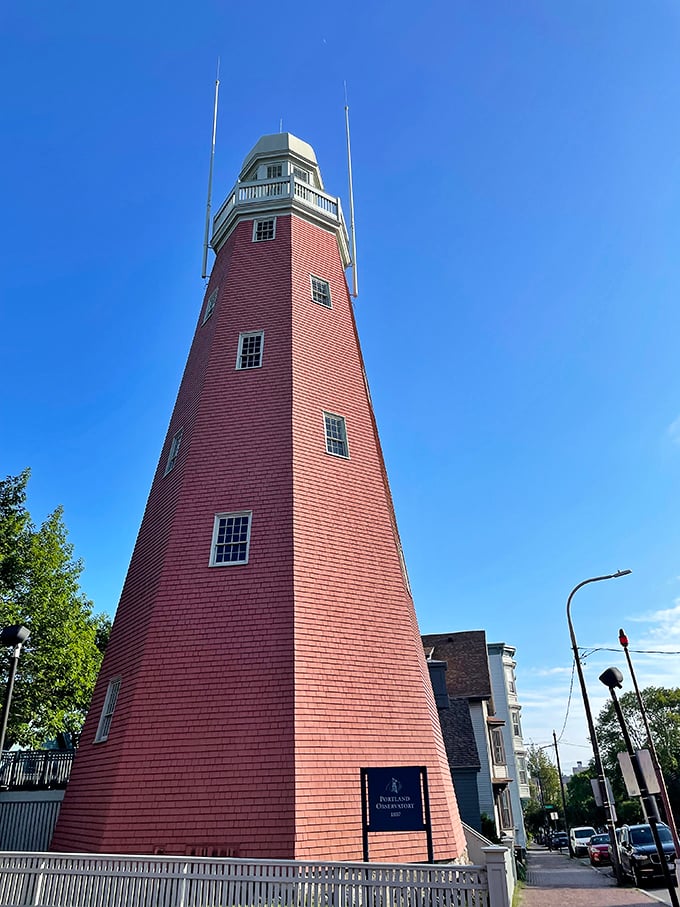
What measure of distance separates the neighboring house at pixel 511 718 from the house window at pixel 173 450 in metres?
39.3

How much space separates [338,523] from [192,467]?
402 centimetres

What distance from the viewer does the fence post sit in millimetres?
8602

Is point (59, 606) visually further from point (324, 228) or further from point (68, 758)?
point (324, 228)

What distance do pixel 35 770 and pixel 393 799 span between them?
1390cm

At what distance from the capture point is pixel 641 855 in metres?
19.4

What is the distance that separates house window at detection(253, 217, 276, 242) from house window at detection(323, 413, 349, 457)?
7218mm

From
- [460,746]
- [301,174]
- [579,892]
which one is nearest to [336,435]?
[301,174]

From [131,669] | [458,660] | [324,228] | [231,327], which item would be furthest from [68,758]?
[458,660]

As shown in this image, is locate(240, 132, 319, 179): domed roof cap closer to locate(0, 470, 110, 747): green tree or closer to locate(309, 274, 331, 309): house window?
locate(309, 274, 331, 309): house window

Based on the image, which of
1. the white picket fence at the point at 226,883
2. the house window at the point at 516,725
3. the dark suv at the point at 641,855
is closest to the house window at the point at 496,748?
the house window at the point at 516,725

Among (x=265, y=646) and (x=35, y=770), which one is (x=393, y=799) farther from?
(x=35, y=770)

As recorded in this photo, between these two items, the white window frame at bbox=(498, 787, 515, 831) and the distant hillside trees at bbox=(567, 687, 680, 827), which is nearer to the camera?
the white window frame at bbox=(498, 787, 515, 831)

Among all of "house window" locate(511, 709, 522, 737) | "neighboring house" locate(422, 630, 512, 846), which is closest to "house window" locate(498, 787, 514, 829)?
"neighboring house" locate(422, 630, 512, 846)

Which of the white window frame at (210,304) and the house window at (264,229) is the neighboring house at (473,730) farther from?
the house window at (264,229)
